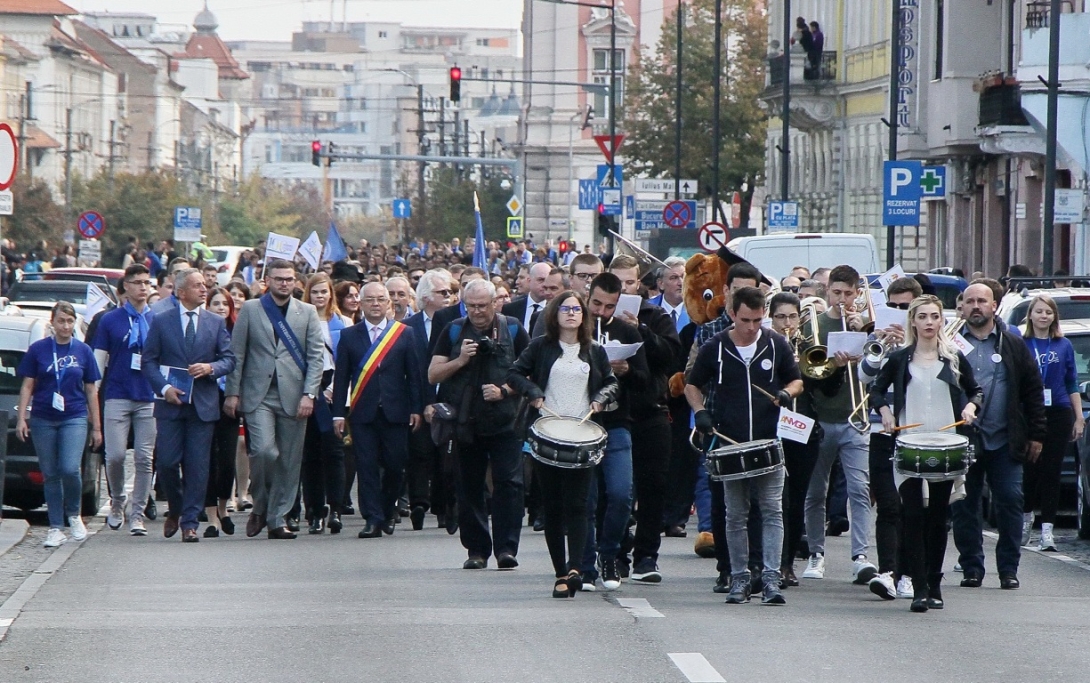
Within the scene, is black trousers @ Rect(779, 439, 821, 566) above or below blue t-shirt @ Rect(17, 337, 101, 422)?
below

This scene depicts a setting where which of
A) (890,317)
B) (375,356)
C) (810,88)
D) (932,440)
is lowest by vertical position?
(932,440)

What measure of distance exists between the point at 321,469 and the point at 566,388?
4840 mm

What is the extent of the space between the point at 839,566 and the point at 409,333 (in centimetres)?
354

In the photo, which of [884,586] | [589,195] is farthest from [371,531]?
[589,195]

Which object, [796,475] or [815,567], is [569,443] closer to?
[796,475]

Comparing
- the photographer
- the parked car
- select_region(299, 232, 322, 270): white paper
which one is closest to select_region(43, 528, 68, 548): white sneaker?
the parked car

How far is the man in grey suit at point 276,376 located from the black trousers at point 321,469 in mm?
570

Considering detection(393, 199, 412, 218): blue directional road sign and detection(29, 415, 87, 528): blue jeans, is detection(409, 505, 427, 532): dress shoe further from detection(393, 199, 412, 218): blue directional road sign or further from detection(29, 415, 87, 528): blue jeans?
detection(393, 199, 412, 218): blue directional road sign

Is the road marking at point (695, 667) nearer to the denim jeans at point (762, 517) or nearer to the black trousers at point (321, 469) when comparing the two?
the denim jeans at point (762, 517)

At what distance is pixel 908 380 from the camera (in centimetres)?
1172

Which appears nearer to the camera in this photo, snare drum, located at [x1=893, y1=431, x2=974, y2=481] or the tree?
snare drum, located at [x1=893, y1=431, x2=974, y2=481]

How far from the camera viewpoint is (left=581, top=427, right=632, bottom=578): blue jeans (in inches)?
480

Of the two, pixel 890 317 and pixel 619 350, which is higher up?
pixel 890 317

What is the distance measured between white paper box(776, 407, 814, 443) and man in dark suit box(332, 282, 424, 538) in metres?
4.24
